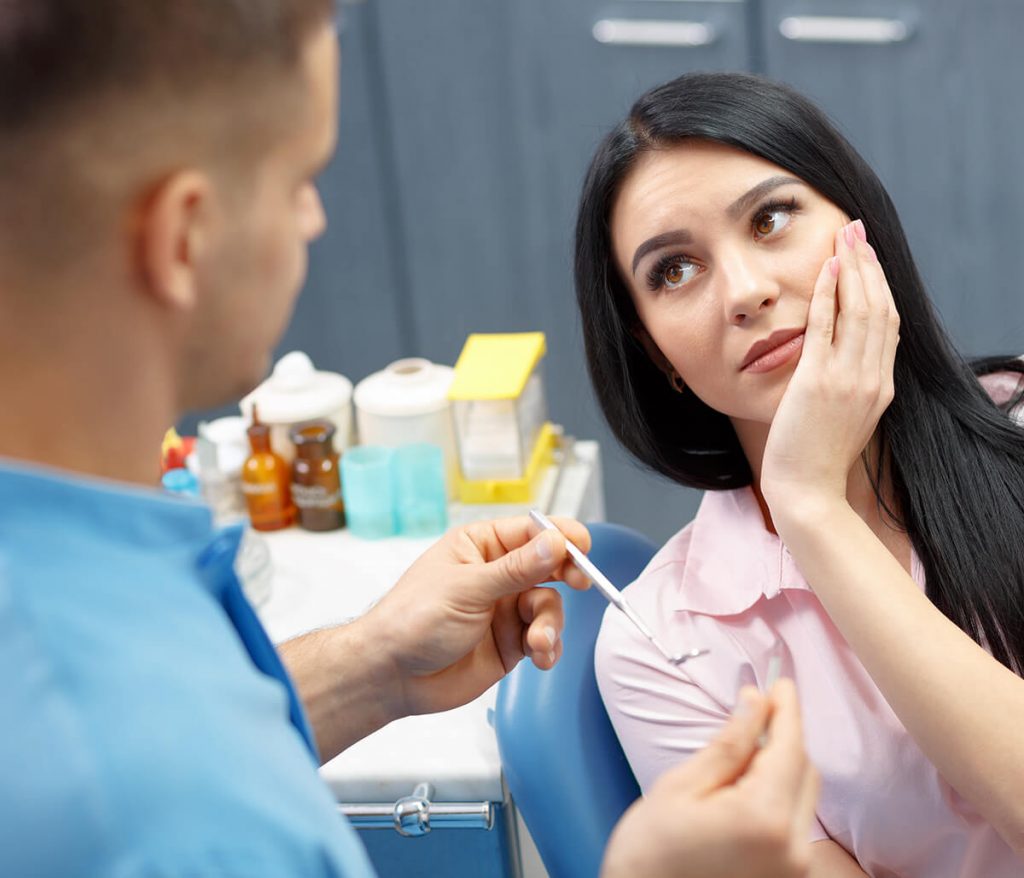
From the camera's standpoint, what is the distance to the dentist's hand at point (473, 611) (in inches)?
45.7

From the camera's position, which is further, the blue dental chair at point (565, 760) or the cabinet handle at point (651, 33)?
the cabinet handle at point (651, 33)

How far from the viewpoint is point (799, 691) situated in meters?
1.35

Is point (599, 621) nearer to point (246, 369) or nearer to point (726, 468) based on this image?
point (726, 468)

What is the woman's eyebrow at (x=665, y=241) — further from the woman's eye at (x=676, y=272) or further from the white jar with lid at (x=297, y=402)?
the white jar with lid at (x=297, y=402)

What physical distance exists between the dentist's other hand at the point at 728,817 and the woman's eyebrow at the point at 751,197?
0.67 meters

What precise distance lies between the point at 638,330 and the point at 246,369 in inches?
33.1

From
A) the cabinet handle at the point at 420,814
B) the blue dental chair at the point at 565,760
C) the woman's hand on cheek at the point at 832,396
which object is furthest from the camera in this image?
the cabinet handle at the point at 420,814

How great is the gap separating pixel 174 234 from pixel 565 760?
0.84m

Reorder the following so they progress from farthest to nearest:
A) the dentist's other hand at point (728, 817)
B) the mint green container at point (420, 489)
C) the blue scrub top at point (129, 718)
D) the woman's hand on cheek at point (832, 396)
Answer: the mint green container at point (420, 489) < the woman's hand on cheek at point (832, 396) < the dentist's other hand at point (728, 817) < the blue scrub top at point (129, 718)

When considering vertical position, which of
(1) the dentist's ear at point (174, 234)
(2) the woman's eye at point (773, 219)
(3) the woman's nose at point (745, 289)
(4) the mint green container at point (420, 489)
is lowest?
(4) the mint green container at point (420, 489)

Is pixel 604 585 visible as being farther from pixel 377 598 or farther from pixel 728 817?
pixel 377 598

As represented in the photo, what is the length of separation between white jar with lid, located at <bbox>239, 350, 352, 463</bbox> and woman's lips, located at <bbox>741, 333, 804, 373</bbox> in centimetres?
84

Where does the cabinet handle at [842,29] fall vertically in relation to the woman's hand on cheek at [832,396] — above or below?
above

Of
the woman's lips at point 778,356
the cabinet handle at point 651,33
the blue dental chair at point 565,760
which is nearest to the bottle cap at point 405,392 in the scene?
the blue dental chair at point 565,760
